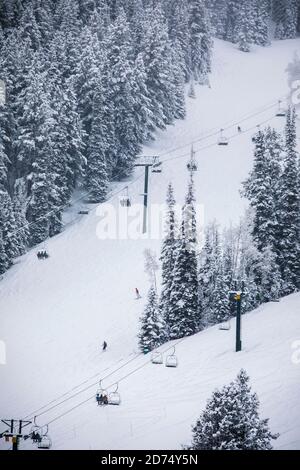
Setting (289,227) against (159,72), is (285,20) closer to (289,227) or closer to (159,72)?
(159,72)

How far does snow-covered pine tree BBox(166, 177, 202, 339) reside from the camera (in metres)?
40.5

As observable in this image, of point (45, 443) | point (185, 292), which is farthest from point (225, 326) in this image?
point (45, 443)

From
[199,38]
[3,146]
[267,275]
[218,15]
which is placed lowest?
[267,275]

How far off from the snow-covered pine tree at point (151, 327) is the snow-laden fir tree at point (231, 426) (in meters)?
22.2

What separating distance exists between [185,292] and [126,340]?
6216 millimetres

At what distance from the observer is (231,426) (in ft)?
55.0

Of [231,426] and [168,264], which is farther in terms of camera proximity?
[168,264]

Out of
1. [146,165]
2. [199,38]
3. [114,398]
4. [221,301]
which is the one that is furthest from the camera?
[199,38]

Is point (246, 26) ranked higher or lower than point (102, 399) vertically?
higher

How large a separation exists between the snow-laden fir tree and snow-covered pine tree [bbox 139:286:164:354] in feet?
72.7

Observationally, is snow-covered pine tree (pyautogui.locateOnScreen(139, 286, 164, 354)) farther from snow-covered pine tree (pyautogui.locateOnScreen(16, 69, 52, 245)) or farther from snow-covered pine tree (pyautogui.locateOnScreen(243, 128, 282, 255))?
snow-covered pine tree (pyautogui.locateOnScreen(16, 69, 52, 245))

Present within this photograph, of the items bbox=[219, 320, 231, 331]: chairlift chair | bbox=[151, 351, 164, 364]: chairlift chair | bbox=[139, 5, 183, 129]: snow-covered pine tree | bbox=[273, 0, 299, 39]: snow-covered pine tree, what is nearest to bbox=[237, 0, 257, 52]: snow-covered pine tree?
bbox=[273, 0, 299, 39]: snow-covered pine tree

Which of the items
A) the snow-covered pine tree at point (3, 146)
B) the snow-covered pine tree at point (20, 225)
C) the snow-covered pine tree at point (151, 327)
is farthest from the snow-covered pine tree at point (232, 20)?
the snow-covered pine tree at point (151, 327)

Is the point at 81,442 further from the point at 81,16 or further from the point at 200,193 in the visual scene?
the point at 81,16
